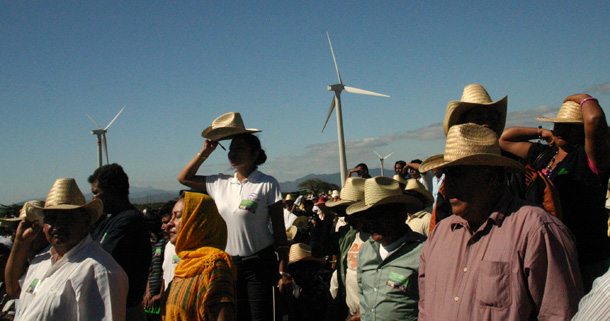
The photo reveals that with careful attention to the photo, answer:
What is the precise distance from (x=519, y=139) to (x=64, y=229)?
128 inches

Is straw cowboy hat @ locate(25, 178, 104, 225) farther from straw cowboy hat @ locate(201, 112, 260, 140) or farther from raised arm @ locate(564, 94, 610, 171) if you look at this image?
raised arm @ locate(564, 94, 610, 171)

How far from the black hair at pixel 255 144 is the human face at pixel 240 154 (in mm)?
30

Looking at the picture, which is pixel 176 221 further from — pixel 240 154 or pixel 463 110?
pixel 463 110

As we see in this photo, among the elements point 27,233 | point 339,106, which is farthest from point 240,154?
point 339,106

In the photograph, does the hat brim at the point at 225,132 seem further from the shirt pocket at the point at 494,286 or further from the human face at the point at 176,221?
the shirt pocket at the point at 494,286

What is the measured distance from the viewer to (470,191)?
93.4 inches

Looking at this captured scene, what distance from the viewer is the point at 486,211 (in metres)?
2.33

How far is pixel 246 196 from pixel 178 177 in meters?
0.78

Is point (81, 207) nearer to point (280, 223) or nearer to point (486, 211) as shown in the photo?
point (280, 223)

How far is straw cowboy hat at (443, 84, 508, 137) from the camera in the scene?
321 centimetres

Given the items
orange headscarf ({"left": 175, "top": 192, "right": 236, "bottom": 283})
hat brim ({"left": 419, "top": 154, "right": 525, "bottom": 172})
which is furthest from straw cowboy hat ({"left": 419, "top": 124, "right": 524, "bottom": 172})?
orange headscarf ({"left": 175, "top": 192, "right": 236, "bottom": 283})

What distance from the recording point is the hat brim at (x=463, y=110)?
10.5 ft

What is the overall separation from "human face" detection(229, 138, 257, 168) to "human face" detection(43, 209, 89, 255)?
164cm

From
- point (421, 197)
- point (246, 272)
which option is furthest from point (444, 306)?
point (246, 272)
